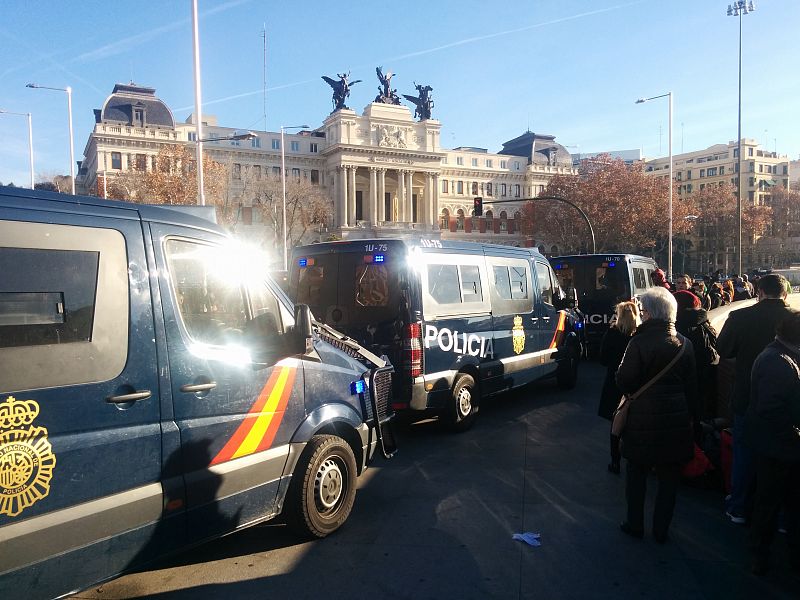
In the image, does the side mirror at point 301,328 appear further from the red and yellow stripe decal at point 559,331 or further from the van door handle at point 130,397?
the red and yellow stripe decal at point 559,331

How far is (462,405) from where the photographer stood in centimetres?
775

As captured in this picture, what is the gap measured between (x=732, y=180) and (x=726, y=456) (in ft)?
377

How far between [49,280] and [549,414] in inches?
285

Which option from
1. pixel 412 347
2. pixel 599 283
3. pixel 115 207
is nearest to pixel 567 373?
pixel 599 283

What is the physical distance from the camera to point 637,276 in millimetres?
14188

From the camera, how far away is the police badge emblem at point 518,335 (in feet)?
29.0

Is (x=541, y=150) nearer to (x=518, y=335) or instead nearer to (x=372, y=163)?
(x=372, y=163)

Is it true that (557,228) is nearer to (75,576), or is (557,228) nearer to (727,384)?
(727,384)

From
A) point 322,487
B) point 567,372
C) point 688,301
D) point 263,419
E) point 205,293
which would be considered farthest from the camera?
point 567,372

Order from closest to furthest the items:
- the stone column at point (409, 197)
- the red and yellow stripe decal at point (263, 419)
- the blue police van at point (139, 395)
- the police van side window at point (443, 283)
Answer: the blue police van at point (139, 395)
the red and yellow stripe decal at point (263, 419)
the police van side window at point (443, 283)
the stone column at point (409, 197)

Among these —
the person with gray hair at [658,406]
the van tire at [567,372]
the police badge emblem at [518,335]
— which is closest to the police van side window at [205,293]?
the person with gray hair at [658,406]

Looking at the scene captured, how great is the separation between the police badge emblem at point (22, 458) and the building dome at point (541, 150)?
328 ft

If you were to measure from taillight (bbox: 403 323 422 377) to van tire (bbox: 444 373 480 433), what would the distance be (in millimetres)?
889

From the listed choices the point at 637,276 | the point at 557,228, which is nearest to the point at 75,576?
the point at 637,276
